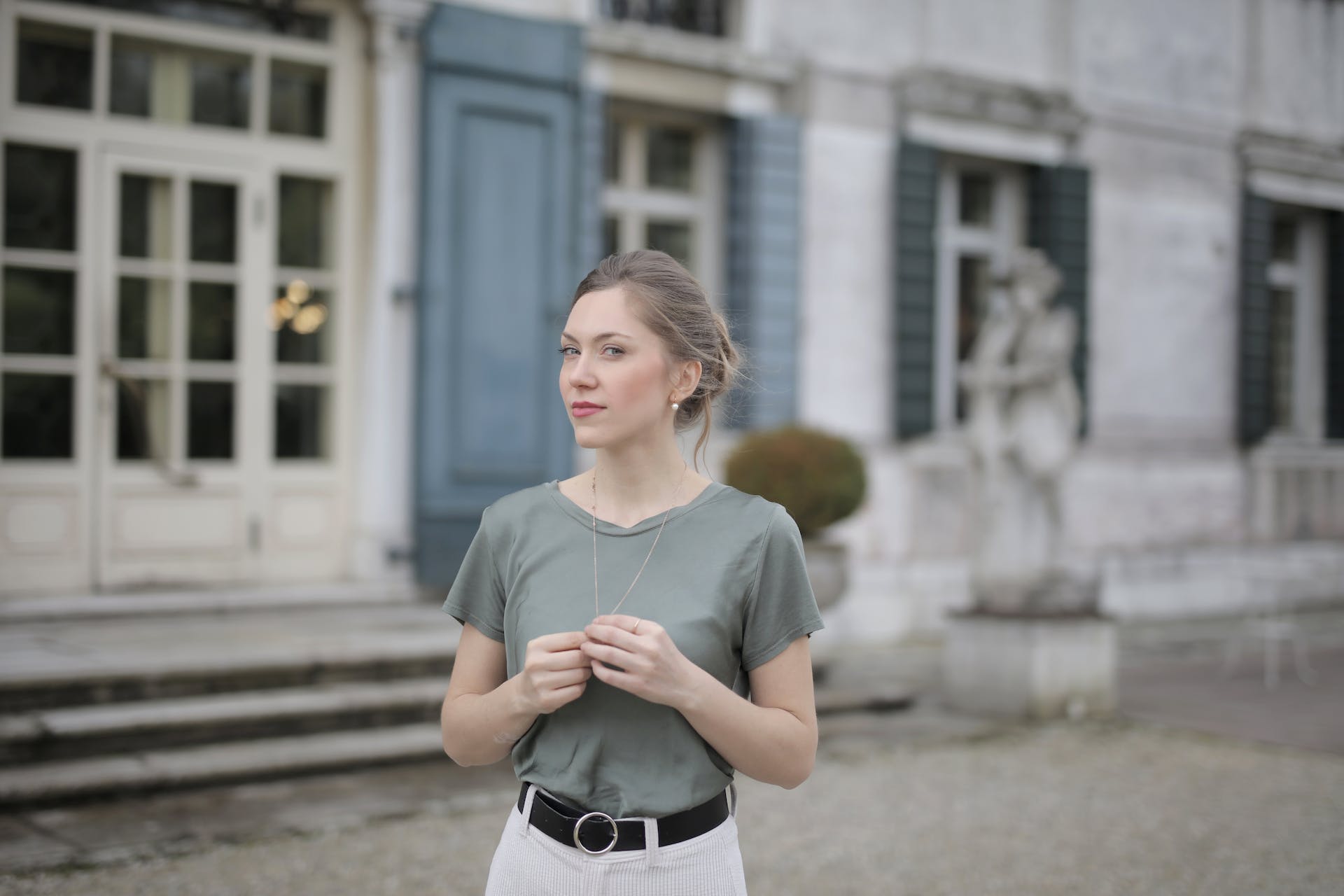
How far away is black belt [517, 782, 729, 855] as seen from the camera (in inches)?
64.0

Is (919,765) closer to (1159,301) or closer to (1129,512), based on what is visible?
(1129,512)

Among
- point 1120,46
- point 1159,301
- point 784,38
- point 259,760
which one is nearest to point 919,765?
point 259,760

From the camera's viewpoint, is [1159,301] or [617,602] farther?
[1159,301]

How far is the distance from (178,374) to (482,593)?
18.6 ft

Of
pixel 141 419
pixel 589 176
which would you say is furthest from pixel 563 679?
pixel 589 176

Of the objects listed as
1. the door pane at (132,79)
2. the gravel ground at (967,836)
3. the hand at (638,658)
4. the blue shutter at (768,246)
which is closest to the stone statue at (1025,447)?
the gravel ground at (967,836)

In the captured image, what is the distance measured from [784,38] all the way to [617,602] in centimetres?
765

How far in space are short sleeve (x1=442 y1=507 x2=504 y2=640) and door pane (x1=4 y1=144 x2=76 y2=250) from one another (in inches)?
225

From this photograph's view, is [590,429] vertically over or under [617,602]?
over

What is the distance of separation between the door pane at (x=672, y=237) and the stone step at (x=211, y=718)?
3.86 m

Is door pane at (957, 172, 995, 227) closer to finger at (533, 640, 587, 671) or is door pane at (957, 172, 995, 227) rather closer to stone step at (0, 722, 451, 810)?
stone step at (0, 722, 451, 810)

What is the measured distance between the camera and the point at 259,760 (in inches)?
187

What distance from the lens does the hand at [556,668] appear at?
1.48 m

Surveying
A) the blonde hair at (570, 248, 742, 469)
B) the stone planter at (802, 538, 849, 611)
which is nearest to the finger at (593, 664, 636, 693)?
the blonde hair at (570, 248, 742, 469)
